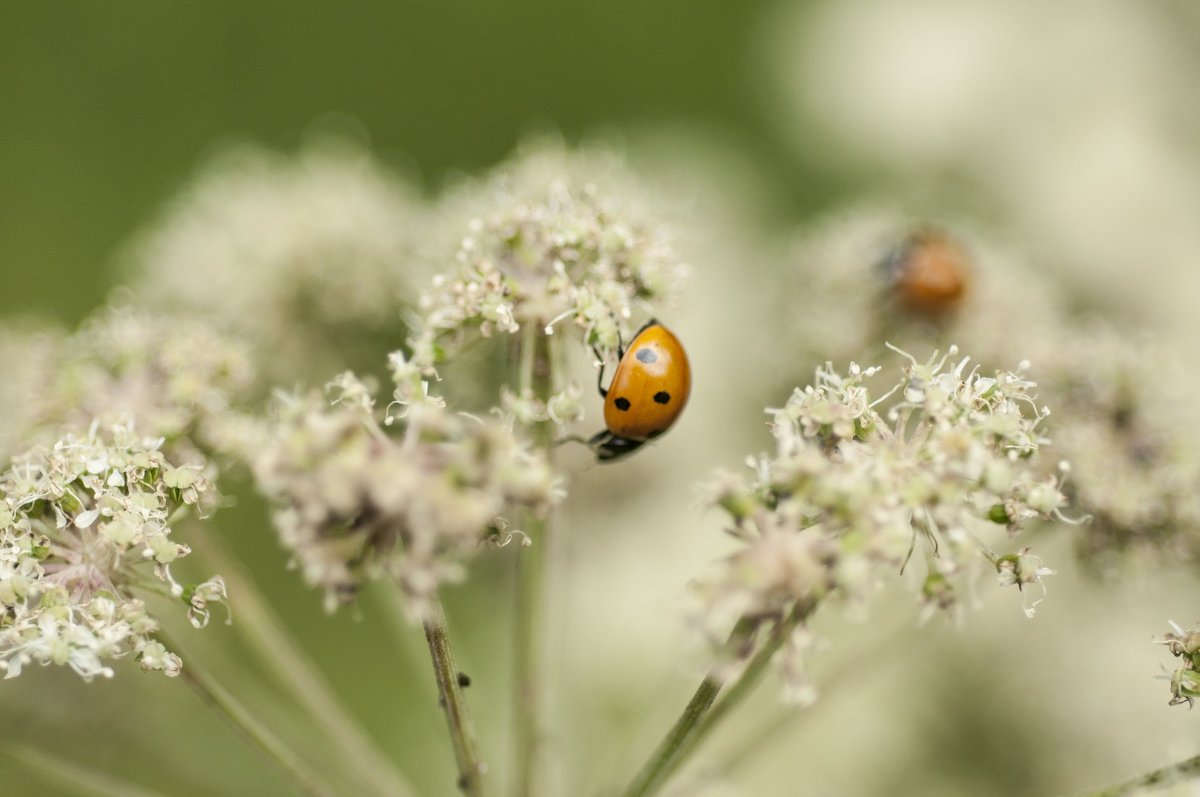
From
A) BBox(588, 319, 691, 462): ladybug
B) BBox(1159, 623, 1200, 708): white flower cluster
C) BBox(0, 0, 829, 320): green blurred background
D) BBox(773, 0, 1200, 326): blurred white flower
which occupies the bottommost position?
BBox(1159, 623, 1200, 708): white flower cluster

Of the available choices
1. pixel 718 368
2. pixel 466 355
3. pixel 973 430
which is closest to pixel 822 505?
pixel 973 430

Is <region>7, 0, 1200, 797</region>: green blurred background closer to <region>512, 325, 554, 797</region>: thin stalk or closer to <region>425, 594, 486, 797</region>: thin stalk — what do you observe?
<region>425, 594, 486, 797</region>: thin stalk

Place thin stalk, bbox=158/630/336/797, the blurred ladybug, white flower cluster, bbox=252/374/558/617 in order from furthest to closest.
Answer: the blurred ladybug < thin stalk, bbox=158/630/336/797 < white flower cluster, bbox=252/374/558/617

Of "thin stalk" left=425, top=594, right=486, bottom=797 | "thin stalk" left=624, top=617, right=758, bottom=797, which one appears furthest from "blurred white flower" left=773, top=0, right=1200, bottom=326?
"thin stalk" left=425, top=594, right=486, bottom=797

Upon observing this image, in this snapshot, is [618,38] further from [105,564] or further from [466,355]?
[105,564]

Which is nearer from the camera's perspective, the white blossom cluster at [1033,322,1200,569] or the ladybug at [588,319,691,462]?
the ladybug at [588,319,691,462]

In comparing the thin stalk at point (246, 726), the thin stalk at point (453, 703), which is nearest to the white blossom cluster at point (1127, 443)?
the thin stalk at point (453, 703)

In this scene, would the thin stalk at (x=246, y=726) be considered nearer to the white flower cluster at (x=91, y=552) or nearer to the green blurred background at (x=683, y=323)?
the white flower cluster at (x=91, y=552)
